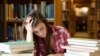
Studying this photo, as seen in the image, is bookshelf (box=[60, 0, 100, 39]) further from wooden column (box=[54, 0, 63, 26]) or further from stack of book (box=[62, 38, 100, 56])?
stack of book (box=[62, 38, 100, 56])

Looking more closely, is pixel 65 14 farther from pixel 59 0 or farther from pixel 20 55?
pixel 20 55

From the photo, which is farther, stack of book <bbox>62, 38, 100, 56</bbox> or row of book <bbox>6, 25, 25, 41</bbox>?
row of book <bbox>6, 25, 25, 41</bbox>

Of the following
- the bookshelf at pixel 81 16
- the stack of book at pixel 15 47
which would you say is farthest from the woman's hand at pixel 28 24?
the bookshelf at pixel 81 16

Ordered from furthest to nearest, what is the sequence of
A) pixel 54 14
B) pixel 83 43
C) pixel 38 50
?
pixel 54 14
pixel 38 50
pixel 83 43

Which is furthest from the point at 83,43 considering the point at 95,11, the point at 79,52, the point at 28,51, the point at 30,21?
the point at 95,11

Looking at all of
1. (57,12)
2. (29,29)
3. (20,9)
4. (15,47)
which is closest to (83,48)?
(15,47)

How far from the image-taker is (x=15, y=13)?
2824 mm

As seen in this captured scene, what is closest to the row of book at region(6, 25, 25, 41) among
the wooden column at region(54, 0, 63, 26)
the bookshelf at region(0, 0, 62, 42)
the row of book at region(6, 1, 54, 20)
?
the bookshelf at region(0, 0, 62, 42)

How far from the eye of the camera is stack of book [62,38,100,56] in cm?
101

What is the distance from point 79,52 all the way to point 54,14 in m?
1.66

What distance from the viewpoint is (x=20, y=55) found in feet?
3.68

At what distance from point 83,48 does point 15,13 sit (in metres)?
1.91

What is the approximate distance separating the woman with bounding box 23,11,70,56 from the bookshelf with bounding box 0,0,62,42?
1.27 meters

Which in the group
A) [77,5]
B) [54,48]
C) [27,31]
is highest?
[77,5]
